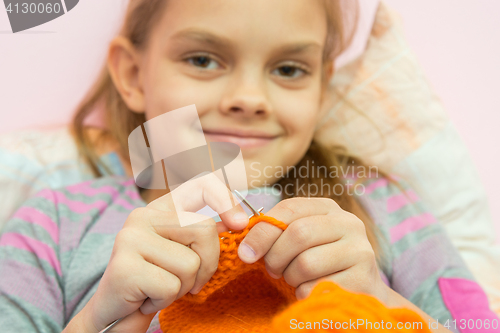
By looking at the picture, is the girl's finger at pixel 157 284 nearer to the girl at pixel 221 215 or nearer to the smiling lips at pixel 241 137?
the girl at pixel 221 215

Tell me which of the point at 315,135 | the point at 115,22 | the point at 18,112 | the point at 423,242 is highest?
the point at 115,22

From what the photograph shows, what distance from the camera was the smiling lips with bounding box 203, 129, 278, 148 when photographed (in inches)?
19.1

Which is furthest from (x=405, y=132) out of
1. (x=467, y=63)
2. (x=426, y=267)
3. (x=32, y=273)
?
(x=32, y=273)

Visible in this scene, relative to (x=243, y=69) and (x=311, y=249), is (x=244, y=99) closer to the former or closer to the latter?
(x=243, y=69)

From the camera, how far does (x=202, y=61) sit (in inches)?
19.7

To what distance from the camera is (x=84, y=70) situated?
A: 1.94 feet

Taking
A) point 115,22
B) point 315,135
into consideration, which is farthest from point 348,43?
point 115,22

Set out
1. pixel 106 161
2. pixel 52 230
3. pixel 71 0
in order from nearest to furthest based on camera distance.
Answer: pixel 71 0, pixel 52 230, pixel 106 161

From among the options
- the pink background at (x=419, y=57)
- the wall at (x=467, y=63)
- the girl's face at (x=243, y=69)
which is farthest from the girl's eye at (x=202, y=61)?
the wall at (x=467, y=63)

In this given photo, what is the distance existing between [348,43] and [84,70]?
0.44 m

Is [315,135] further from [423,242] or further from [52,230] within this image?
[52,230]

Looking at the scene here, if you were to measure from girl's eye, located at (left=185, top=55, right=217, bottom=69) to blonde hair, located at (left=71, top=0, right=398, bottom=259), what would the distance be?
3.4 inches

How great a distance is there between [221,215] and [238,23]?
23 cm

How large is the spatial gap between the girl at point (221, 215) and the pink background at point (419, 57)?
2.6 inches
